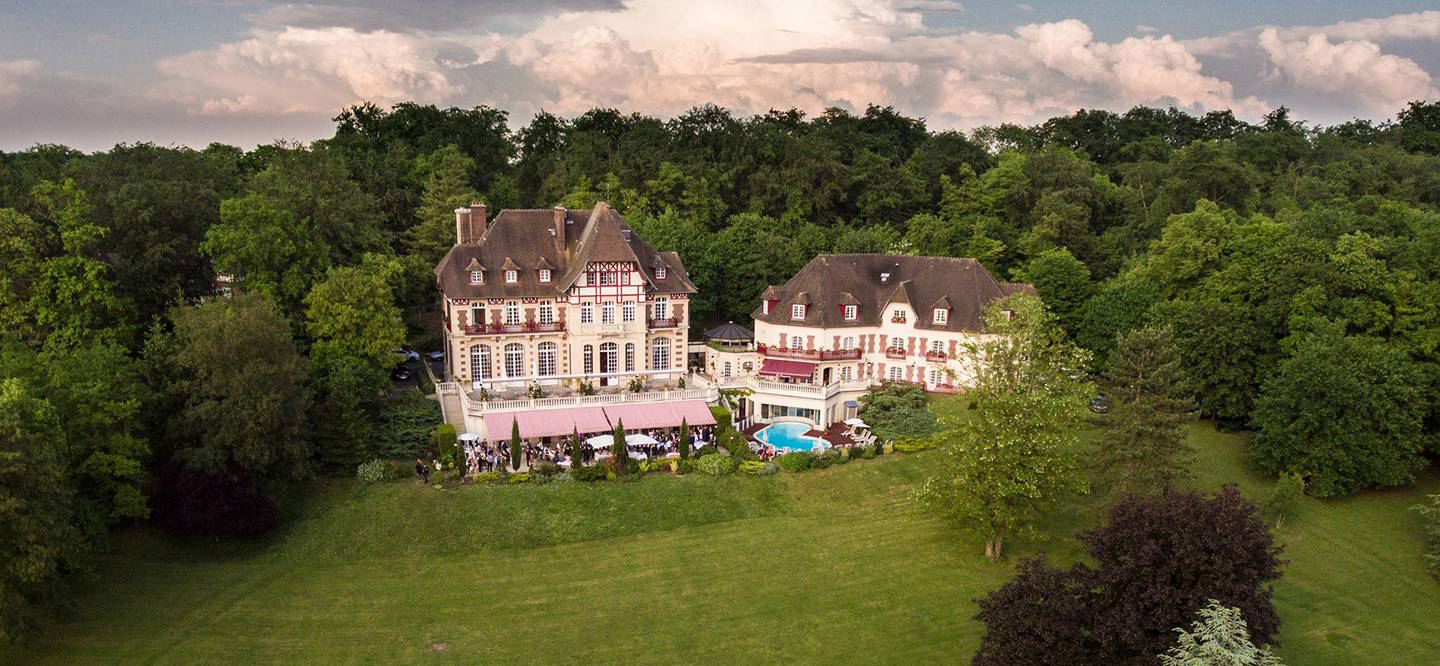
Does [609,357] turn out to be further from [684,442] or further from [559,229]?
[684,442]

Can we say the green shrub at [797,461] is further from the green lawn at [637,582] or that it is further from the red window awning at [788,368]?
the red window awning at [788,368]

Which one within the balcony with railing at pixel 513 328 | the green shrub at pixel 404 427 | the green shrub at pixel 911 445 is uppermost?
the balcony with railing at pixel 513 328

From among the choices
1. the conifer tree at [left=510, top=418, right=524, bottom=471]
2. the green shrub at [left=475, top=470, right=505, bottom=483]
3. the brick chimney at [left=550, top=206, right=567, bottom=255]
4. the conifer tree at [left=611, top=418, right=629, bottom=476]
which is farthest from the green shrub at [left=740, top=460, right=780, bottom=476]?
the brick chimney at [left=550, top=206, right=567, bottom=255]

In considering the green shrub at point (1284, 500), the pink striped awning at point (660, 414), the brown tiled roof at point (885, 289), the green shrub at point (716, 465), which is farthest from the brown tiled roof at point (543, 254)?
the green shrub at point (1284, 500)

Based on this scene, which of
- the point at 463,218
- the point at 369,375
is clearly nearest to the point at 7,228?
the point at 369,375

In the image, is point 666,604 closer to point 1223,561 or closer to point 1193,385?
point 1223,561

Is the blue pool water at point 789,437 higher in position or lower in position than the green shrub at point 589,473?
higher
